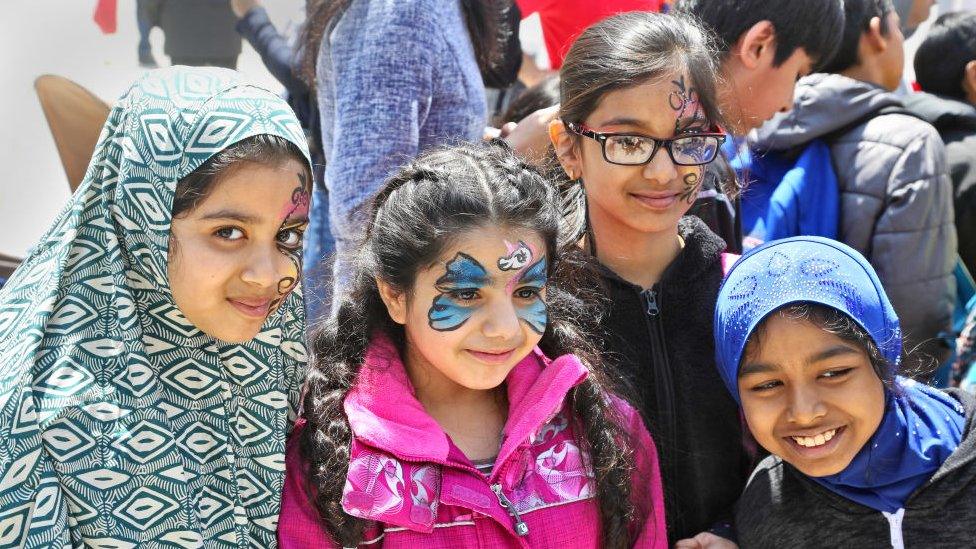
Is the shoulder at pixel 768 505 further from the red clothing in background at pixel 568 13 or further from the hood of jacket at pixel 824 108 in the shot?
the red clothing in background at pixel 568 13

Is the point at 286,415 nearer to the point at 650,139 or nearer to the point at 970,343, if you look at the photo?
the point at 650,139

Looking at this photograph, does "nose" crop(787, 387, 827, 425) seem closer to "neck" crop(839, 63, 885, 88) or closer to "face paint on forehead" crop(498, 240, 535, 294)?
"face paint on forehead" crop(498, 240, 535, 294)

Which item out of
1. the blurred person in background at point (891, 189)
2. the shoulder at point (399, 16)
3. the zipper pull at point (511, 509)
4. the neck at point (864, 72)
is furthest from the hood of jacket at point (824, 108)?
the zipper pull at point (511, 509)

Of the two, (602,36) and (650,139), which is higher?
(602,36)

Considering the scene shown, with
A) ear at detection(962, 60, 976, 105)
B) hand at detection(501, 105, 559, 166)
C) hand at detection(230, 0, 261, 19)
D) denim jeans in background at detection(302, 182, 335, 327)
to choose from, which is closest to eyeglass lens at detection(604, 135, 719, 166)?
hand at detection(501, 105, 559, 166)

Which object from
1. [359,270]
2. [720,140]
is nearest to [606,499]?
[359,270]

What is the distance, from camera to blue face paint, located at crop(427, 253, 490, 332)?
2.22 metres

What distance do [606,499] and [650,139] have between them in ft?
2.89

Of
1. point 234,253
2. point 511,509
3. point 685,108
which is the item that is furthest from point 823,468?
point 234,253

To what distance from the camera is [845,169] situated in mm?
3092

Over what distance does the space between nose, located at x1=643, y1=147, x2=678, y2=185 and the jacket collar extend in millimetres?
503

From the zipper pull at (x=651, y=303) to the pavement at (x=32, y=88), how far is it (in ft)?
6.14

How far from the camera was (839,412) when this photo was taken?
2.29m

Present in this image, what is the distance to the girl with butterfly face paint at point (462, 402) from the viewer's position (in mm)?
2137
